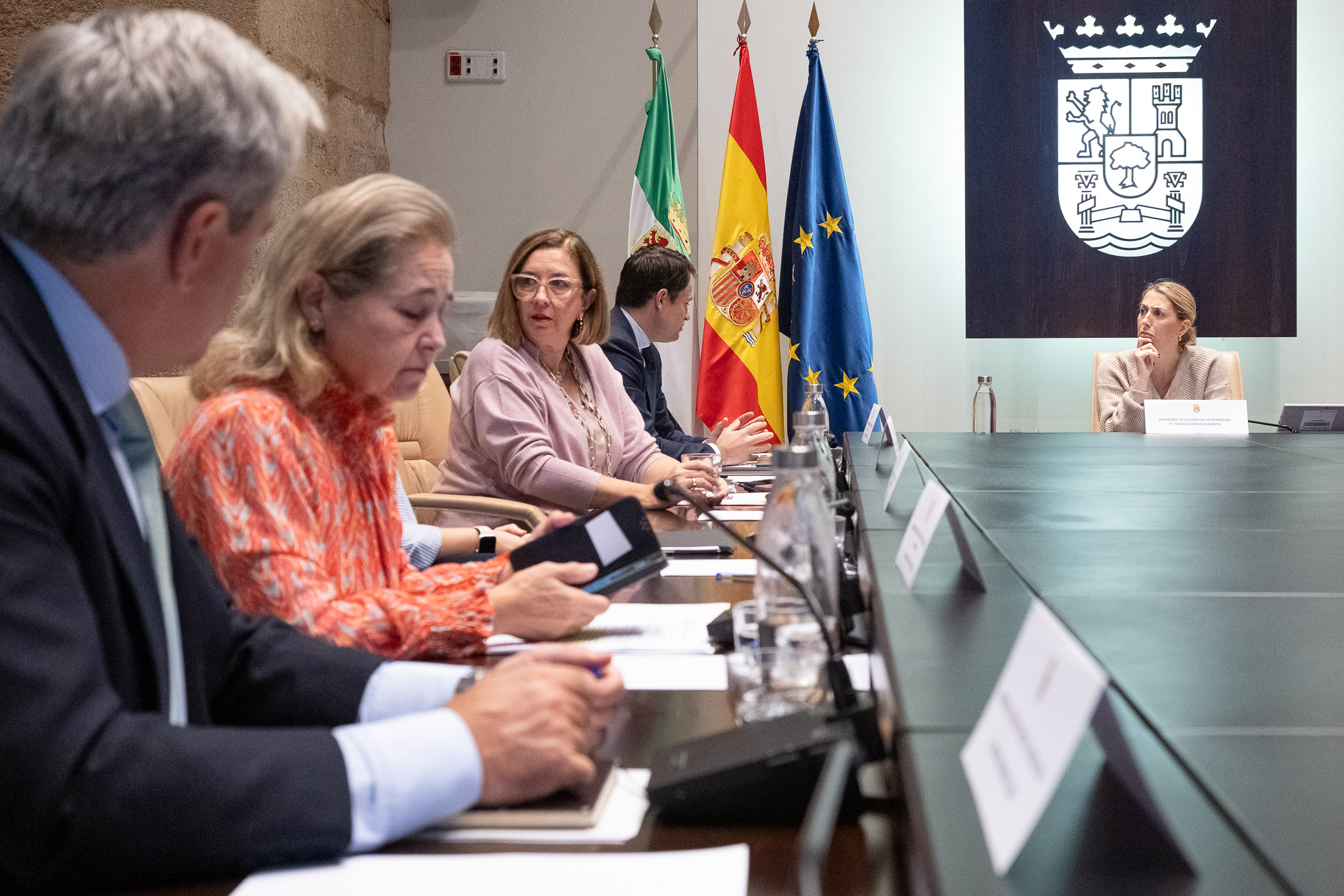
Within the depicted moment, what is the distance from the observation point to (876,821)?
29.8 inches

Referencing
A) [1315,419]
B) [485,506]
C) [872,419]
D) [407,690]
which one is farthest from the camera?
[1315,419]

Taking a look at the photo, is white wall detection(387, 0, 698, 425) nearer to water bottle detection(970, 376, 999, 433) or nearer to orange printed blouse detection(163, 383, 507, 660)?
water bottle detection(970, 376, 999, 433)

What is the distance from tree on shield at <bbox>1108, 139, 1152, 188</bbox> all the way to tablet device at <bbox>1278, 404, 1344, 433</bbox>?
5.65 feet

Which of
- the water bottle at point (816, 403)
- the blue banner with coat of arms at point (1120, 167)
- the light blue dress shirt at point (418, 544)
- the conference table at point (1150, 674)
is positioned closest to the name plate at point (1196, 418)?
the water bottle at point (816, 403)

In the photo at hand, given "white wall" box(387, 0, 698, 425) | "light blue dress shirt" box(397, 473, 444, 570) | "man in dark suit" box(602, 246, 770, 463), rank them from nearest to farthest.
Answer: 1. "light blue dress shirt" box(397, 473, 444, 570)
2. "man in dark suit" box(602, 246, 770, 463)
3. "white wall" box(387, 0, 698, 425)

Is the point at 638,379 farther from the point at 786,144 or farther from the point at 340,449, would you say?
the point at 340,449

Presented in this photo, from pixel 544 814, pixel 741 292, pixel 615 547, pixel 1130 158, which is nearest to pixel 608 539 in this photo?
pixel 615 547

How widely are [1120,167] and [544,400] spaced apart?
333cm

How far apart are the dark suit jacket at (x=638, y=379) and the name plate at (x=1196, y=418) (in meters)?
1.37

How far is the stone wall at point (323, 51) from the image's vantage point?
349cm

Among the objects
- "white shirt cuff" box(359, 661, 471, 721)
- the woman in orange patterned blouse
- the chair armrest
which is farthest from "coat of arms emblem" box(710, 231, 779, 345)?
"white shirt cuff" box(359, 661, 471, 721)

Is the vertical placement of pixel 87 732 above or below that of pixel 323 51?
below

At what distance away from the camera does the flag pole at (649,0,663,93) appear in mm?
4906

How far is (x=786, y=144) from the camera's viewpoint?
17.1 feet
